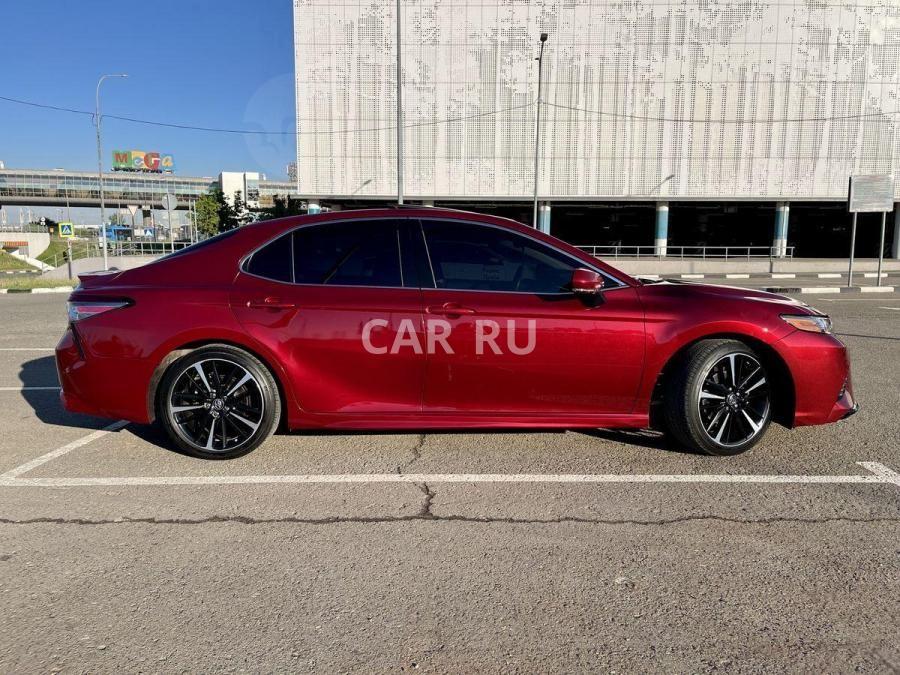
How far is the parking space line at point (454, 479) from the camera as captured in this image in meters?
3.78

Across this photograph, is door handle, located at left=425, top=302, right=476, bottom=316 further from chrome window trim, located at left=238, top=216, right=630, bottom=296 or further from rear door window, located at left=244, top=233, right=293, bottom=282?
rear door window, located at left=244, top=233, right=293, bottom=282

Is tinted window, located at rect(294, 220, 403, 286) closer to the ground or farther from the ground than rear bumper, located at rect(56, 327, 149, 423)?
farther from the ground

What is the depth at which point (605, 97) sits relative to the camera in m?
39.0

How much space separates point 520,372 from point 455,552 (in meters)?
1.40

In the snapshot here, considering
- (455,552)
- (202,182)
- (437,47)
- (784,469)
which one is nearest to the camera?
(455,552)

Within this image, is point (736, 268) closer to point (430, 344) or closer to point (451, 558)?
point (430, 344)

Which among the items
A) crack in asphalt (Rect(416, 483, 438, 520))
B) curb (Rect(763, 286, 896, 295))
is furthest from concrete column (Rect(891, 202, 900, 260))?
crack in asphalt (Rect(416, 483, 438, 520))

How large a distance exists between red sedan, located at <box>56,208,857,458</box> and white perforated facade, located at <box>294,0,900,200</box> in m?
37.0

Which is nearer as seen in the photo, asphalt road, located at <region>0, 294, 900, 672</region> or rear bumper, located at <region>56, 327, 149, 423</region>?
asphalt road, located at <region>0, 294, 900, 672</region>

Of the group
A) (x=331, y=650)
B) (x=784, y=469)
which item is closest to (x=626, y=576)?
(x=331, y=650)

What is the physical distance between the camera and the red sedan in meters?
4.03

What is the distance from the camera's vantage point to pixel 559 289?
414 cm

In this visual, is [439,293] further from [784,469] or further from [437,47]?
[437,47]

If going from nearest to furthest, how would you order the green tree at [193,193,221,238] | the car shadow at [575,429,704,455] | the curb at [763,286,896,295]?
1. the car shadow at [575,429,704,455]
2. the curb at [763,286,896,295]
3. the green tree at [193,193,221,238]
